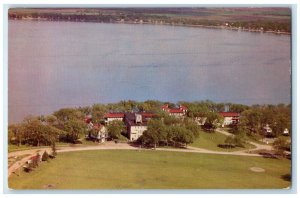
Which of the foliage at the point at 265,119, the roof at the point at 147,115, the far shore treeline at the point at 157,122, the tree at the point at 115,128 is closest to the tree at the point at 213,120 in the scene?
the far shore treeline at the point at 157,122

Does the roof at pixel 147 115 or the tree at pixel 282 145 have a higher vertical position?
the roof at pixel 147 115

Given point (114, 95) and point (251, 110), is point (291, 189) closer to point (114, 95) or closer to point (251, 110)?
point (251, 110)

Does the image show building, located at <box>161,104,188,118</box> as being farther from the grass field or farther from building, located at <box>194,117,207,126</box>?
the grass field

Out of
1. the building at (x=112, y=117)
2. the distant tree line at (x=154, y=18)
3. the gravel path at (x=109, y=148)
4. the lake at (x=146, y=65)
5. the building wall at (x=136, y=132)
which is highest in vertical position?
the distant tree line at (x=154, y=18)

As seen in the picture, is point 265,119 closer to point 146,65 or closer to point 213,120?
point 213,120

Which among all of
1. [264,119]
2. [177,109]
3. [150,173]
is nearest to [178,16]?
[177,109]

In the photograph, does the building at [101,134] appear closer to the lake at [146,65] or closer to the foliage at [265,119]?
the lake at [146,65]

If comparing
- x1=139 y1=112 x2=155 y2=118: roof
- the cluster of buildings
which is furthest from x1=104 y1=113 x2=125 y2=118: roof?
x1=139 y1=112 x2=155 y2=118: roof

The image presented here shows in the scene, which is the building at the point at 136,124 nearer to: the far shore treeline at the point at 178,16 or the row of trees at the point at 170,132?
the row of trees at the point at 170,132
